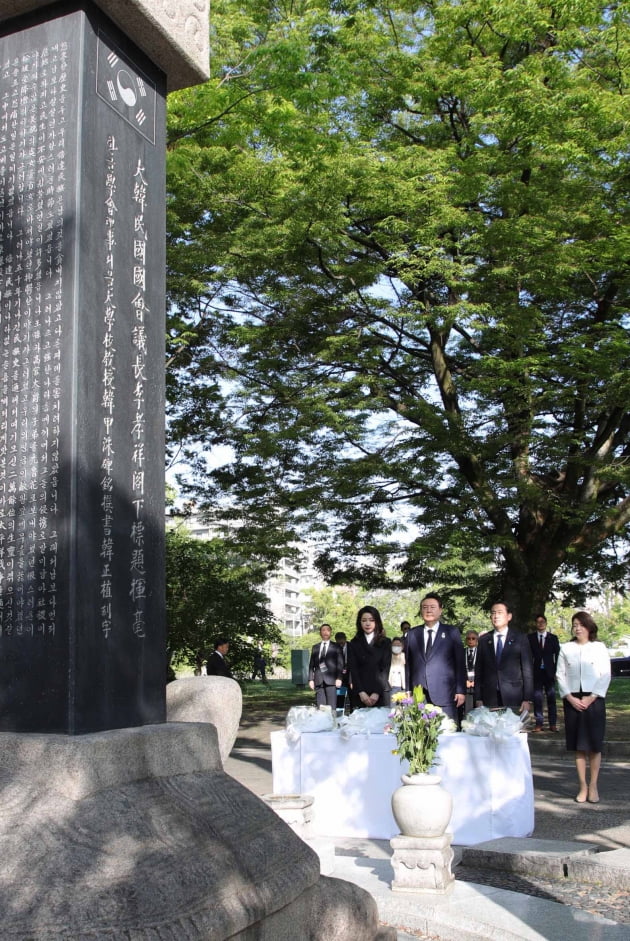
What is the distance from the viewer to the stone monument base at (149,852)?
3.27m

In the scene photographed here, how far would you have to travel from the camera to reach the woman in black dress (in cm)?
1048

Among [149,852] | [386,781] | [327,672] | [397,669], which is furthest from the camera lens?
[397,669]

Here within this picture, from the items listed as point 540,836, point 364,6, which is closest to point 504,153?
point 364,6

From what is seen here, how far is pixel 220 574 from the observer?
867 inches

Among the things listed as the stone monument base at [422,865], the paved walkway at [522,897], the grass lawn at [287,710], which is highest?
the stone monument base at [422,865]

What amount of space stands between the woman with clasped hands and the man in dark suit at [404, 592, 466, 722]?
129 centimetres

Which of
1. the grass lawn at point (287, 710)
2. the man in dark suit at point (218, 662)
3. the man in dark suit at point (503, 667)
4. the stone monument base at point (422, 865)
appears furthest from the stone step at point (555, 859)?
the man in dark suit at point (218, 662)

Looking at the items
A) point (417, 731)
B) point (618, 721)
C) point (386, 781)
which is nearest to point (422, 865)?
point (417, 731)

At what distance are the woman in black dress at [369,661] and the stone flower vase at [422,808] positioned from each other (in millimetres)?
4378

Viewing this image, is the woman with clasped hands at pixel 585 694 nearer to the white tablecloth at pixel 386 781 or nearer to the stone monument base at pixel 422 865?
the white tablecloth at pixel 386 781

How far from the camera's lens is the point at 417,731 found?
6281 millimetres

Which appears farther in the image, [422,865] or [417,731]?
[417,731]

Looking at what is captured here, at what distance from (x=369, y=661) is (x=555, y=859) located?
4.40 meters

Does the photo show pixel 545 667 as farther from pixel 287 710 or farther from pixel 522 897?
pixel 522 897
